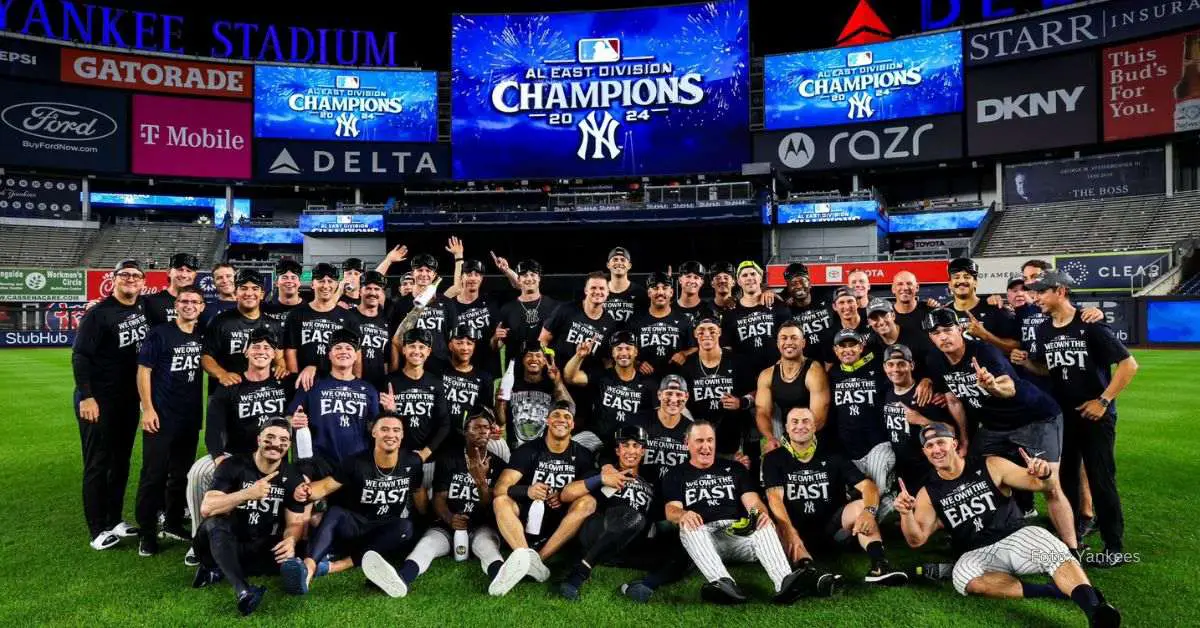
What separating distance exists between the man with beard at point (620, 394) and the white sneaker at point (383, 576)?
243 centimetres

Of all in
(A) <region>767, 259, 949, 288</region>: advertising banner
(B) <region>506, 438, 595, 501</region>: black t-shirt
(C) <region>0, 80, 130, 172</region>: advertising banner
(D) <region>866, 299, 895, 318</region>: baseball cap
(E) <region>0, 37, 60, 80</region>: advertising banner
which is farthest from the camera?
(C) <region>0, 80, 130, 172</region>: advertising banner

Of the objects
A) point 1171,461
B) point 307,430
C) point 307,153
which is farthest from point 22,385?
point 307,153

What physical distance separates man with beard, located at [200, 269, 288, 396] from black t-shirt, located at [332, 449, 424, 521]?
135 cm

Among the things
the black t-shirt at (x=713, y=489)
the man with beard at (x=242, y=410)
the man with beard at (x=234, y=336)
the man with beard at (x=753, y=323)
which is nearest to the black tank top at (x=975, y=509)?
the black t-shirt at (x=713, y=489)

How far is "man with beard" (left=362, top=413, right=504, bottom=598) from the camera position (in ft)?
20.5

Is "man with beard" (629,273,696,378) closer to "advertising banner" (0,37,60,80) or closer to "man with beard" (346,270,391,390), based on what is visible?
"man with beard" (346,270,391,390)

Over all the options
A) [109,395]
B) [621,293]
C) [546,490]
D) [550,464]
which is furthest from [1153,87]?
[109,395]

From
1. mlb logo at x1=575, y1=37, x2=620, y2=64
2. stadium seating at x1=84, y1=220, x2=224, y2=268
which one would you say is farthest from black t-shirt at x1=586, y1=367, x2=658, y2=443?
stadium seating at x1=84, y1=220, x2=224, y2=268

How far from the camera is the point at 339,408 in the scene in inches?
269

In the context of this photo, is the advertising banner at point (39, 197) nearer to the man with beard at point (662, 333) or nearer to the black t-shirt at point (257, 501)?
the black t-shirt at point (257, 501)

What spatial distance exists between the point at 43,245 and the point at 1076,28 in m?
63.3

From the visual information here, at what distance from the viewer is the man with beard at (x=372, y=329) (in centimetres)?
785

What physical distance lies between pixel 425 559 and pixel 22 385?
1922cm

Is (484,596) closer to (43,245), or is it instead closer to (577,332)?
(577,332)
